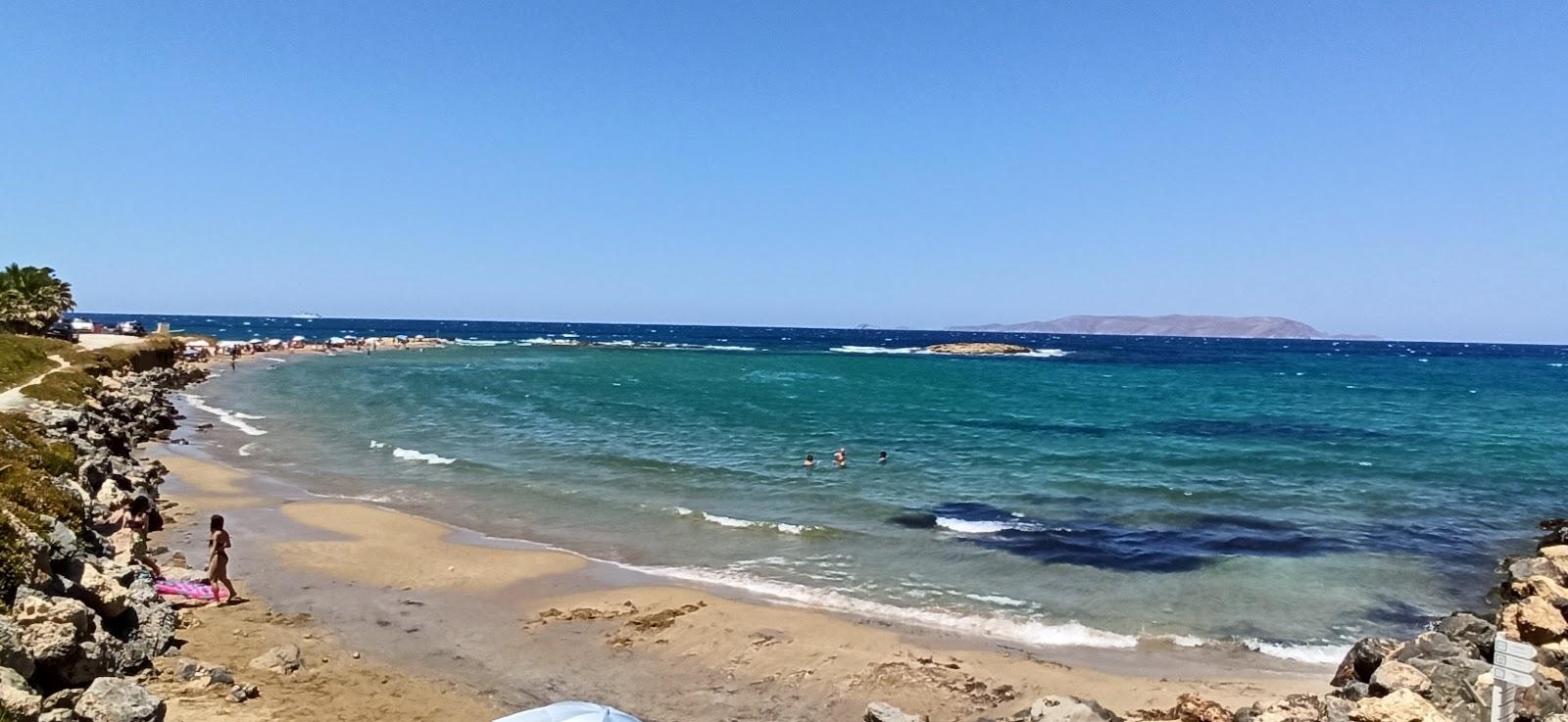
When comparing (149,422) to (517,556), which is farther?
(149,422)

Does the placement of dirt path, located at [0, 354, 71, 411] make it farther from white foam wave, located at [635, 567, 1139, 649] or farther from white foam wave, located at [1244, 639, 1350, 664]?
white foam wave, located at [1244, 639, 1350, 664]

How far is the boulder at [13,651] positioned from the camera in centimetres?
779

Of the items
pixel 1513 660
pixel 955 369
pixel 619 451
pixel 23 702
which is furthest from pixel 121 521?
pixel 955 369

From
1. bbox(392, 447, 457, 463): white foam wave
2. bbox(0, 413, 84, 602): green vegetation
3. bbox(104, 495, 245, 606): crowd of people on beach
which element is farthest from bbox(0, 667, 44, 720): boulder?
bbox(392, 447, 457, 463): white foam wave

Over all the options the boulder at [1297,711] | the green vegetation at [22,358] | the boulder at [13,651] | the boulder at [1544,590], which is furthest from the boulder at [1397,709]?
the green vegetation at [22,358]

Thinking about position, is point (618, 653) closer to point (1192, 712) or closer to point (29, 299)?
point (1192, 712)

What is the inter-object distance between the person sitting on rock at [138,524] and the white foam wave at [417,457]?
38.4 ft

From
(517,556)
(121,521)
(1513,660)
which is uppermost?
(1513,660)

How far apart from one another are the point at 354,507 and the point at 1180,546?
21.6m

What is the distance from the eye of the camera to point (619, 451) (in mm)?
32625

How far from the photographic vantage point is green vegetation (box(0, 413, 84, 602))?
9.43m

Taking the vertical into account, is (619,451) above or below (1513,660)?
below

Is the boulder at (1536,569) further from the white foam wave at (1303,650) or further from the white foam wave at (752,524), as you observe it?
the white foam wave at (752,524)

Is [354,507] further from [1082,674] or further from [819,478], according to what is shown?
[1082,674]
